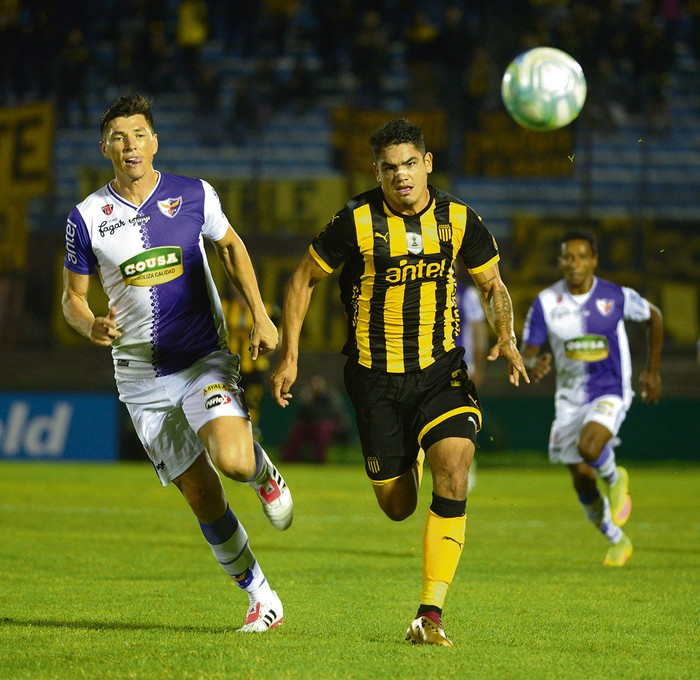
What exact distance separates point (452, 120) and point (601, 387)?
12370 millimetres

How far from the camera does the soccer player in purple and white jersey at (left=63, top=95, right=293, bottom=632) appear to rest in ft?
18.6

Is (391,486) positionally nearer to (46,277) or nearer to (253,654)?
(253,654)

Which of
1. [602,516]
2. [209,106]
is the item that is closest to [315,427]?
[209,106]

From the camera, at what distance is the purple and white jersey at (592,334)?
9.39 metres

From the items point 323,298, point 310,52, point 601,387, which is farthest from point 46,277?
point 601,387

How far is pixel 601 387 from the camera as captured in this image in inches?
369

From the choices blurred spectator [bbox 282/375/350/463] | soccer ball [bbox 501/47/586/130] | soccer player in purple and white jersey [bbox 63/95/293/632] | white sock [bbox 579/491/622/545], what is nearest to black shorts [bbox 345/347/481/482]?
soccer player in purple and white jersey [bbox 63/95/293/632]

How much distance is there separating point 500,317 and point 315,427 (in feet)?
43.7

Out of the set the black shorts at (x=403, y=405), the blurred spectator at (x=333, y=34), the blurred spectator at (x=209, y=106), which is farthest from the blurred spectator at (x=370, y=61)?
the black shorts at (x=403, y=405)

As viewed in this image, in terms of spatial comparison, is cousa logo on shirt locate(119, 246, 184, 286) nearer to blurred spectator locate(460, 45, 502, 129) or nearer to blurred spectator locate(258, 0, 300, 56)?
blurred spectator locate(460, 45, 502, 129)

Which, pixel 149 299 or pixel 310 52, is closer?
pixel 149 299

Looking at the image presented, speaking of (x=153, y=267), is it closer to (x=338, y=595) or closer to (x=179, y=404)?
(x=179, y=404)

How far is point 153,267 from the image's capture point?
5680 mm

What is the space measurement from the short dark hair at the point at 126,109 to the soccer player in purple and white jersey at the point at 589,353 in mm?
4157
